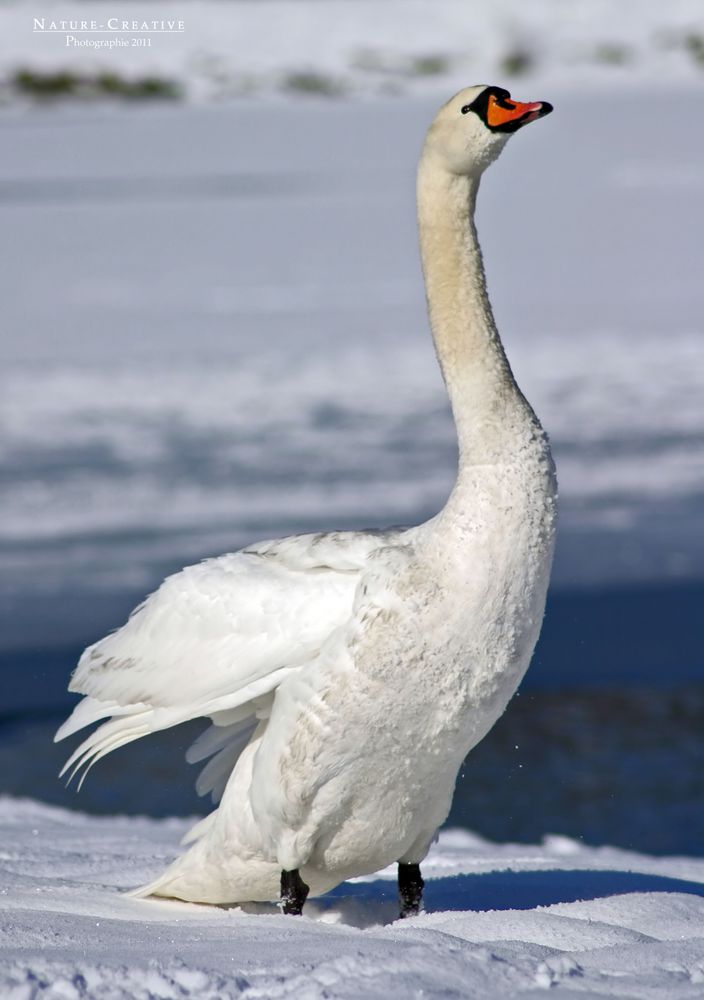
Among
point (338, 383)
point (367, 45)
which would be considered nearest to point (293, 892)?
point (338, 383)

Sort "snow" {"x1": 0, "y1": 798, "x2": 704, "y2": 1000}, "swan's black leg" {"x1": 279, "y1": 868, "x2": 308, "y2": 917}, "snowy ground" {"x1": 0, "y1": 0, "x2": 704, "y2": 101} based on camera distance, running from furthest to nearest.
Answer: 1. "snowy ground" {"x1": 0, "y1": 0, "x2": 704, "y2": 101}
2. "swan's black leg" {"x1": 279, "y1": 868, "x2": 308, "y2": 917}
3. "snow" {"x1": 0, "y1": 798, "x2": 704, "y2": 1000}

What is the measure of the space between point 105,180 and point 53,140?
465 cm

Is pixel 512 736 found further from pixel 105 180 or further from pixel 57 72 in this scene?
pixel 57 72

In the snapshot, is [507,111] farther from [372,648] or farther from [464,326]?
[372,648]

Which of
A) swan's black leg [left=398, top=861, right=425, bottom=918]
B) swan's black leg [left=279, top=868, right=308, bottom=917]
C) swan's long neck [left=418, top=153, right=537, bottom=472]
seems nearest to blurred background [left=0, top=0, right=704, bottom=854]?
swan's black leg [left=398, top=861, right=425, bottom=918]

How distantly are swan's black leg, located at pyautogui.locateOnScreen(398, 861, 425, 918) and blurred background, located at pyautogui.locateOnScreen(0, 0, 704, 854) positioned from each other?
7.80ft

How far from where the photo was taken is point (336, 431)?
39.8 feet

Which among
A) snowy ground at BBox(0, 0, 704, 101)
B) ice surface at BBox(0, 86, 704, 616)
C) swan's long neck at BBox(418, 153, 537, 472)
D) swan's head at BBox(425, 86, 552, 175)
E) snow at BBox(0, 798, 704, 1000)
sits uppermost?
snowy ground at BBox(0, 0, 704, 101)

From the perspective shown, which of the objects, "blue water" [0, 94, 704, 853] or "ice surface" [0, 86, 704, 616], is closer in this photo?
"blue water" [0, 94, 704, 853]

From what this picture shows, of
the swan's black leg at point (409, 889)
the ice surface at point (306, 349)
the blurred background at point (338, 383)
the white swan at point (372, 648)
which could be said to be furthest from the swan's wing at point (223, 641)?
the ice surface at point (306, 349)

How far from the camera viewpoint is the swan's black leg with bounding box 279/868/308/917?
180 inches

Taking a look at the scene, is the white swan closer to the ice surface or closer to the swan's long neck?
the swan's long neck

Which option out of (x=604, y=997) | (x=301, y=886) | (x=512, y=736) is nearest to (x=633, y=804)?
(x=512, y=736)

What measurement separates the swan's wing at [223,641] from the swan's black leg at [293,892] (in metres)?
0.39
